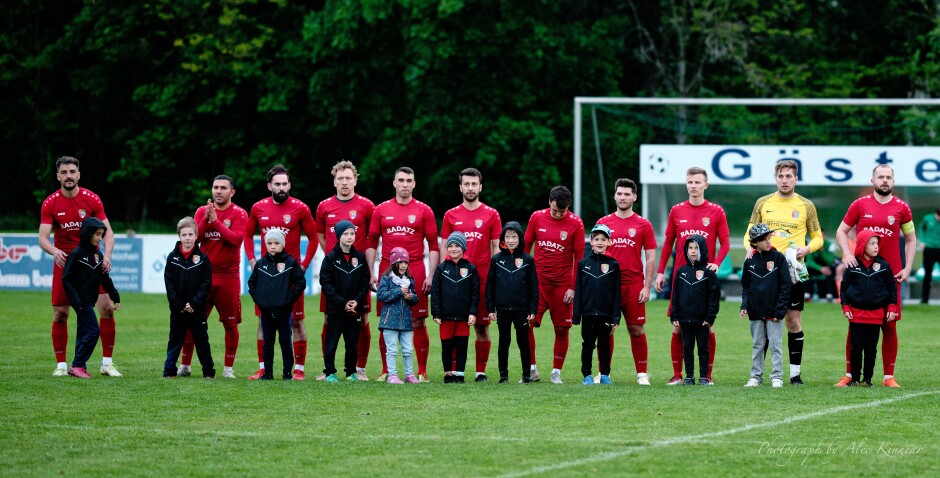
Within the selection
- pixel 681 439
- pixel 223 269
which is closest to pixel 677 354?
pixel 681 439

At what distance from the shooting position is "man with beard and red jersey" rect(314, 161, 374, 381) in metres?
12.6

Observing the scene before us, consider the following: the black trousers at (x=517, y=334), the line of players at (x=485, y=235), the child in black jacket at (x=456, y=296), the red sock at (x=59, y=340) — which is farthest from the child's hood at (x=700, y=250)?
the red sock at (x=59, y=340)

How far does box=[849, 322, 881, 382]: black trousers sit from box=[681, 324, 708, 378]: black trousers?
4.43 ft

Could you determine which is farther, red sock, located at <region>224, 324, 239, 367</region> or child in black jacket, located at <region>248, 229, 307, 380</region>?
red sock, located at <region>224, 324, 239, 367</region>

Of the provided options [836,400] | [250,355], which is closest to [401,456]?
[836,400]

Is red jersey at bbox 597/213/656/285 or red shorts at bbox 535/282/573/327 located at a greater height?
red jersey at bbox 597/213/656/285

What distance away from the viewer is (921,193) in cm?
2539

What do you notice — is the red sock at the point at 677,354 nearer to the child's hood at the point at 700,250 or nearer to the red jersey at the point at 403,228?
the child's hood at the point at 700,250

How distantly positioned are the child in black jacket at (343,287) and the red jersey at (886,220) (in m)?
4.59

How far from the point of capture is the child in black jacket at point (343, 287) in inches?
479

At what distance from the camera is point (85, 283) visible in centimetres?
1249

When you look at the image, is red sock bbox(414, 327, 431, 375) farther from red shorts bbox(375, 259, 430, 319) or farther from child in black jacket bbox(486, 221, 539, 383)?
child in black jacket bbox(486, 221, 539, 383)

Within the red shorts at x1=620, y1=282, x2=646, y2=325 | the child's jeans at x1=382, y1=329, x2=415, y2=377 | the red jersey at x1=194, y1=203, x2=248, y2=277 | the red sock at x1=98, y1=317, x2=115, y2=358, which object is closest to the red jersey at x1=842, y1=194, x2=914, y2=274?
the red shorts at x1=620, y1=282, x2=646, y2=325

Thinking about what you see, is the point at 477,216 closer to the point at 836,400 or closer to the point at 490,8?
the point at 836,400
